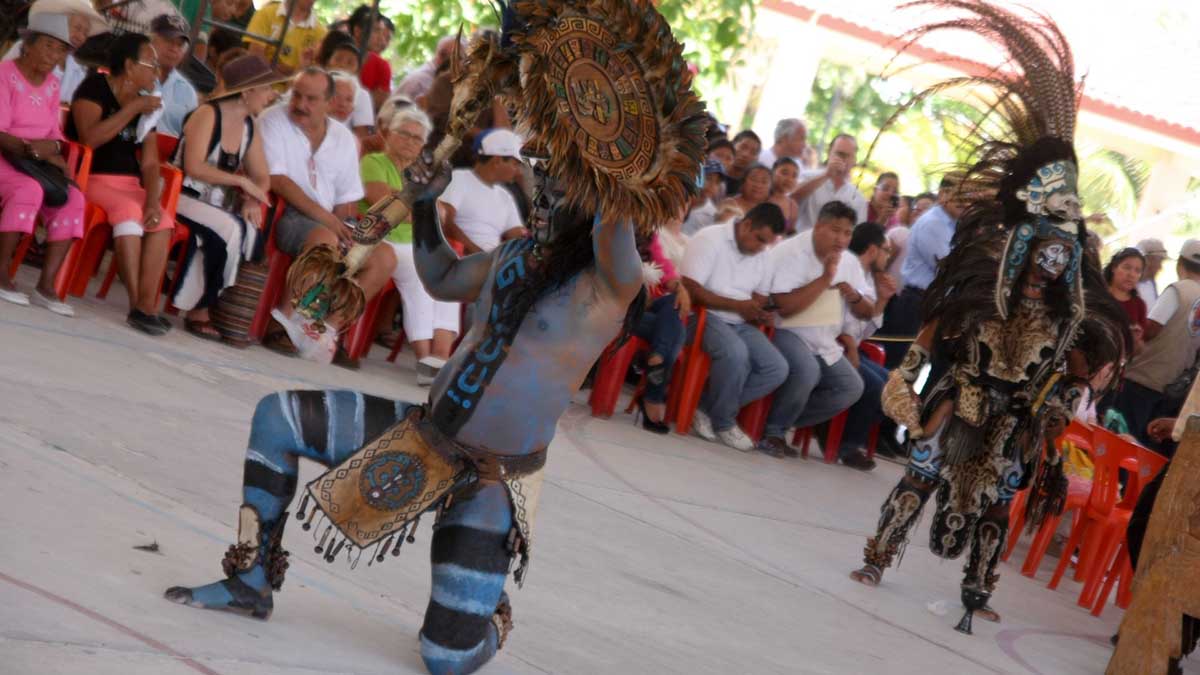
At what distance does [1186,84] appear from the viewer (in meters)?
21.4

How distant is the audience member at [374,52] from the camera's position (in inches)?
473

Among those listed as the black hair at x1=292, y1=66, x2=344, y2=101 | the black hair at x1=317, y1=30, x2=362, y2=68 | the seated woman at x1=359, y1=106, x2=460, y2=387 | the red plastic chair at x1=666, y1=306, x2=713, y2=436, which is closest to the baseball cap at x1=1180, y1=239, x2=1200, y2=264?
the red plastic chair at x1=666, y1=306, x2=713, y2=436

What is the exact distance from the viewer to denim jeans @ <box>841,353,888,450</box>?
11148mm

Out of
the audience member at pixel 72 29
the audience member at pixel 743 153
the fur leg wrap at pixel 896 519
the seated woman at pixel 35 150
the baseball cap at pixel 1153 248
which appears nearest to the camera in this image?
the fur leg wrap at pixel 896 519

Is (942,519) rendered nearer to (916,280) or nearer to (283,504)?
(283,504)

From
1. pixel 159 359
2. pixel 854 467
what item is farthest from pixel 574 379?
pixel 854 467

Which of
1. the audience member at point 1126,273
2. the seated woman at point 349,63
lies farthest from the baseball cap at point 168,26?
the audience member at point 1126,273

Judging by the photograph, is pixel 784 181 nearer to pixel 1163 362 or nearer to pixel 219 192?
pixel 1163 362

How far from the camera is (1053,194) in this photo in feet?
22.4

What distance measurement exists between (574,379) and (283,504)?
84 centimetres

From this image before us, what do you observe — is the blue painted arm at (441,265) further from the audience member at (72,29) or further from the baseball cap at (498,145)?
the baseball cap at (498,145)

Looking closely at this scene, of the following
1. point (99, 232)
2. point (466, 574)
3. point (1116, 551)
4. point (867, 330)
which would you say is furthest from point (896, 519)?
point (99, 232)

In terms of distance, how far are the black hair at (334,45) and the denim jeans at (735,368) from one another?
3018 millimetres

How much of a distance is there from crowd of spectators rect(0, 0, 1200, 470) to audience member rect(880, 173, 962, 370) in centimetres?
2
